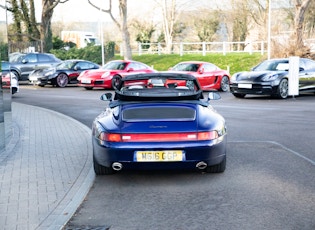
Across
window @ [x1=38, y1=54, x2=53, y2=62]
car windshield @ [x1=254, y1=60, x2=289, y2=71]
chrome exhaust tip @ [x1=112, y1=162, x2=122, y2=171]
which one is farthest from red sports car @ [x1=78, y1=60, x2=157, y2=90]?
chrome exhaust tip @ [x1=112, y1=162, x2=122, y2=171]

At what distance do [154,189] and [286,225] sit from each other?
1827 mm

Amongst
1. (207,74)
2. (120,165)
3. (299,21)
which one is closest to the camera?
(120,165)

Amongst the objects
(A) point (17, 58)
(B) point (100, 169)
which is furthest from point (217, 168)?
(A) point (17, 58)

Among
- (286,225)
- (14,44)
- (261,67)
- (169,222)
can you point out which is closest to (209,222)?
(169,222)

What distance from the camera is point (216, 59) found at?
37.4 m

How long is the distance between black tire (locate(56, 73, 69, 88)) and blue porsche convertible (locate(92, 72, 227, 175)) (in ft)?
58.1

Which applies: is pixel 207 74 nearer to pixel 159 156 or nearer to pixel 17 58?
pixel 17 58

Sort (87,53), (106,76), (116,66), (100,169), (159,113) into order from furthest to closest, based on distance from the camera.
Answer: (87,53) < (116,66) < (106,76) < (100,169) < (159,113)

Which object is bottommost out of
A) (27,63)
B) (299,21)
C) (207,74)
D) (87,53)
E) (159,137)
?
(207,74)

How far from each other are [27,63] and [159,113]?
21.5 meters

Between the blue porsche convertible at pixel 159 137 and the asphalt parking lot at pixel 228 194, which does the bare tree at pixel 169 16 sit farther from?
the blue porsche convertible at pixel 159 137

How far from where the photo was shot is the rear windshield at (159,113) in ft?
20.3

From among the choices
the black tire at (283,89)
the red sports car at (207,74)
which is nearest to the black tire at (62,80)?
the red sports car at (207,74)

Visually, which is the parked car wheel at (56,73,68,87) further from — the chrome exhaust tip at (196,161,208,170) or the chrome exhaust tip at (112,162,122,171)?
the chrome exhaust tip at (196,161,208,170)
